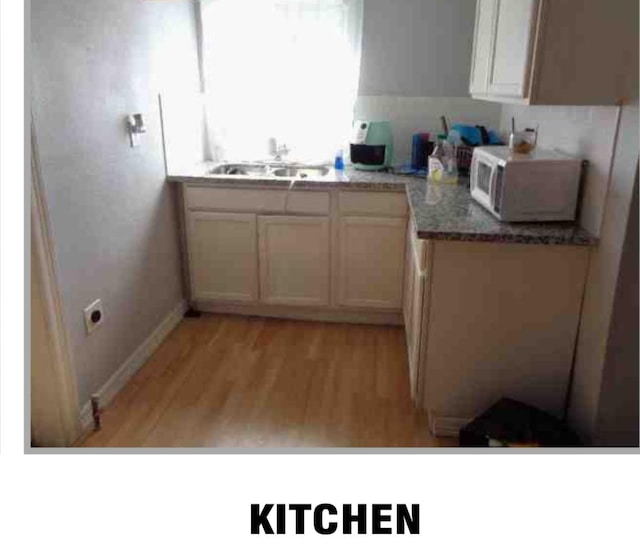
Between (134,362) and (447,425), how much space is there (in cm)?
140

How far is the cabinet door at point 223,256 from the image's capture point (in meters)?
2.81

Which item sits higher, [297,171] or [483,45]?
[483,45]

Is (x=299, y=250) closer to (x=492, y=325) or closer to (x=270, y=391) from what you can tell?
(x=270, y=391)

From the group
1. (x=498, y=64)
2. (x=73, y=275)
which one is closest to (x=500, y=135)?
(x=498, y=64)

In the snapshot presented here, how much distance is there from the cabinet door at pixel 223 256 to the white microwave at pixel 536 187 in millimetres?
1369

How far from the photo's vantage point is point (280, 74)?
302cm

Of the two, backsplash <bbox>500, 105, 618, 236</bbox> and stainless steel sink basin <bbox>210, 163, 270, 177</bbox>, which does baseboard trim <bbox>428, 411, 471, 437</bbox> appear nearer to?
backsplash <bbox>500, 105, 618, 236</bbox>

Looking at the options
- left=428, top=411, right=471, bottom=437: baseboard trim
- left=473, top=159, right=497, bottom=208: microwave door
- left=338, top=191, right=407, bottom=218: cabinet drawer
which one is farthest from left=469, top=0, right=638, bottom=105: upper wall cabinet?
left=428, top=411, right=471, bottom=437: baseboard trim

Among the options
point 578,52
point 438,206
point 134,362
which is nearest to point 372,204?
point 438,206

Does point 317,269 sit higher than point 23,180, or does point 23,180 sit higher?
point 23,180

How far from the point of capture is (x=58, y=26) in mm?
1771

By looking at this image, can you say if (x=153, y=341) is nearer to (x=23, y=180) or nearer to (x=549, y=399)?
(x=23, y=180)

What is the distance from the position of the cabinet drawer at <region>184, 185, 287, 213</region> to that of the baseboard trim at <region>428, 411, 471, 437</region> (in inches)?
52.1

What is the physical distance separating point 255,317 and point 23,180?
1.66m
